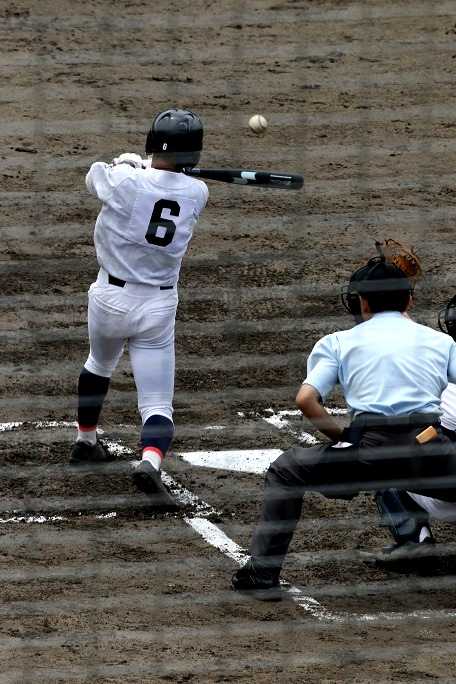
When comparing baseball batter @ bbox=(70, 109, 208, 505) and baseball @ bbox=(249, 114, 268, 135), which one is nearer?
baseball batter @ bbox=(70, 109, 208, 505)

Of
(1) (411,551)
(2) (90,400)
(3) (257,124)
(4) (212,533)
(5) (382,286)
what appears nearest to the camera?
(5) (382,286)

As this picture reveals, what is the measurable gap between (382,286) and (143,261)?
1.23 metres

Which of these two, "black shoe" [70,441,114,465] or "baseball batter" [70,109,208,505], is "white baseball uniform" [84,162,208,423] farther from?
"black shoe" [70,441,114,465]

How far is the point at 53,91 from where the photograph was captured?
34.1ft

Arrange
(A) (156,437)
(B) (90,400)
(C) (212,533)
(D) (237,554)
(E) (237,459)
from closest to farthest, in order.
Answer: (D) (237,554) → (C) (212,533) → (A) (156,437) → (B) (90,400) → (E) (237,459)

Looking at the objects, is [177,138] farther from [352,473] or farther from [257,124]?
[257,124]

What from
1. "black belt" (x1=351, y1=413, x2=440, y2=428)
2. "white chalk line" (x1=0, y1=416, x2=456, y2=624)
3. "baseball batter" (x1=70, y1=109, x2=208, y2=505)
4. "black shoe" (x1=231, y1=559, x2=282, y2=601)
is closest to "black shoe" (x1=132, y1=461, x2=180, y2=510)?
"baseball batter" (x1=70, y1=109, x2=208, y2=505)

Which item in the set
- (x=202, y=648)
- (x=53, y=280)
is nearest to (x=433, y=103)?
(x=53, y=280)

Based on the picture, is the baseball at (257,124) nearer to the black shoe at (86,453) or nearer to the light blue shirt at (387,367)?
the black shoe at (86,453)

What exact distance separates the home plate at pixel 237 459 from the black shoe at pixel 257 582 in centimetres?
126

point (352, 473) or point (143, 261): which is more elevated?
point (143, 261)

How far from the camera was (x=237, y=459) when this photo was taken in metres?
6.46

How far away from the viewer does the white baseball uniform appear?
19.4 ft

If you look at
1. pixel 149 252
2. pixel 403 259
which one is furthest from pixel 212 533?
pixel 403 259
